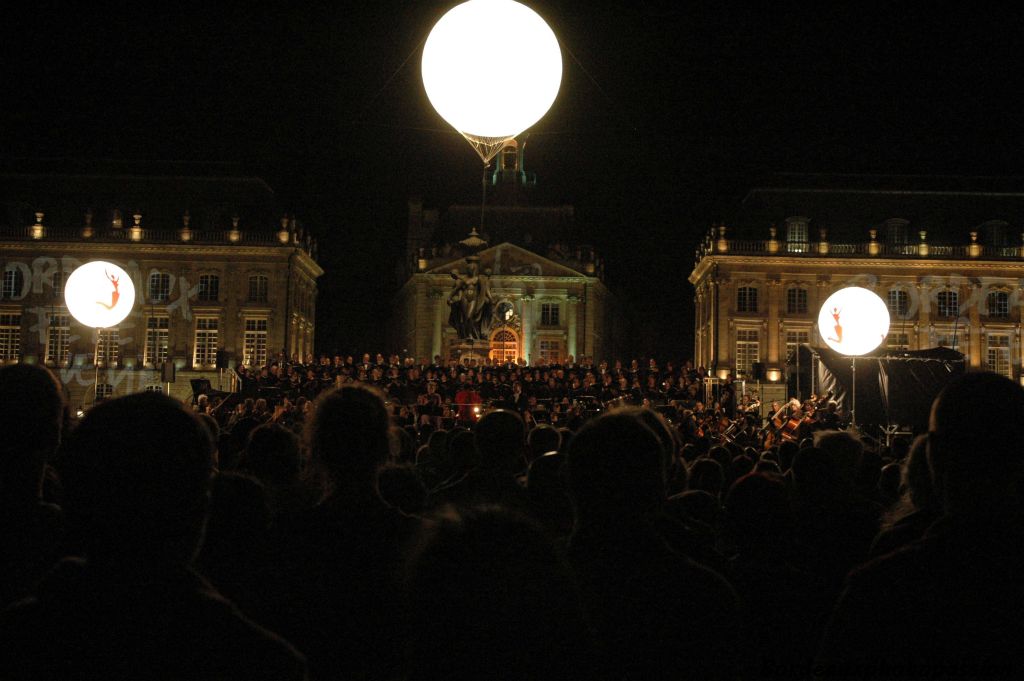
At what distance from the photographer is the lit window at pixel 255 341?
56.5 m

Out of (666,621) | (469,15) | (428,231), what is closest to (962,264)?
(428,231)

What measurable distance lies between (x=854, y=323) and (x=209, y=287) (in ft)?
155

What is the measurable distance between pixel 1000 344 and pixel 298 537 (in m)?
58.4

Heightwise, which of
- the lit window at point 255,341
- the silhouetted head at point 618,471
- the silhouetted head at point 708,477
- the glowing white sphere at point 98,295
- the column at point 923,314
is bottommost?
the silhouetted head at point 708,477

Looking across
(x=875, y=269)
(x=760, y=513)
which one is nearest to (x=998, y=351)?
(x=875, y=269)

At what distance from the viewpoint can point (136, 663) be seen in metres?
1.71

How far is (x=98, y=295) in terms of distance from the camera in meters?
12.0

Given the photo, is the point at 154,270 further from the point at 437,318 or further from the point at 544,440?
the point at 544,440

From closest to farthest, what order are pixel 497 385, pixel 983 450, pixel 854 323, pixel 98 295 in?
pixel 983 450 < pixel 98 295 < pixel 854 323 < pixel 497 385

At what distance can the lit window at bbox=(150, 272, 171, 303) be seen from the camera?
55438mm

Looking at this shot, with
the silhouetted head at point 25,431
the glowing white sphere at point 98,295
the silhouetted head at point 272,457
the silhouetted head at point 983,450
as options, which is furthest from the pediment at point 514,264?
the silhouetted head at point 983,450

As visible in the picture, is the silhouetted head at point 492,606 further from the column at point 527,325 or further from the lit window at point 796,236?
the column at point 527,325

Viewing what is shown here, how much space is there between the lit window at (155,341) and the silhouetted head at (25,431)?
54.2 metres

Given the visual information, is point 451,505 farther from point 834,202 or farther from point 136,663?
point 834,202
